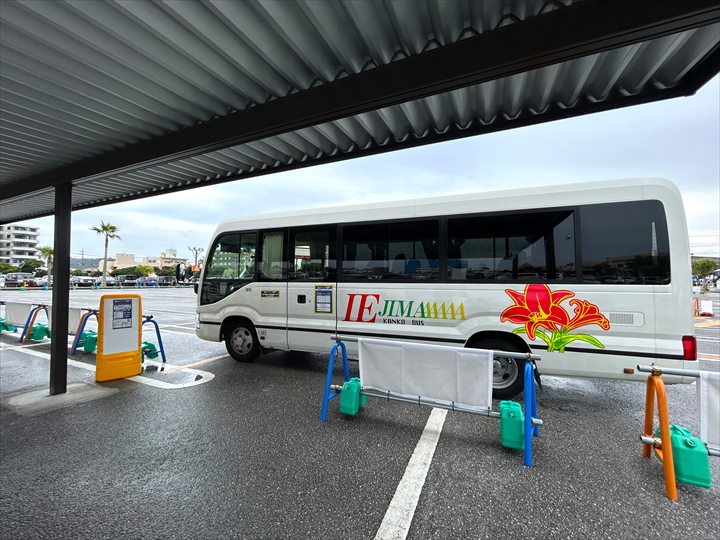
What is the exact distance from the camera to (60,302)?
4.72 metres

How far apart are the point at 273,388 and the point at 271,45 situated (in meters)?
4.20

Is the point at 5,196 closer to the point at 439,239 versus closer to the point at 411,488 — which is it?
the point at 439,239

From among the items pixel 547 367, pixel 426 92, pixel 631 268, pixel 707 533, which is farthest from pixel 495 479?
pixel 426 92

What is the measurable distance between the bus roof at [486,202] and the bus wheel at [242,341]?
1920 millimetres

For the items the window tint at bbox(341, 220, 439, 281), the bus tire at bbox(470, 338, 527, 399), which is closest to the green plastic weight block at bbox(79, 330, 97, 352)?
the window tint at bbox(341, 220, 439, 281)

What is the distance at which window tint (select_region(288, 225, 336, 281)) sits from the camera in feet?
17.8

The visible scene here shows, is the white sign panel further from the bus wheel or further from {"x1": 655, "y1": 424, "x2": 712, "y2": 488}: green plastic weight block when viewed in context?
{"x1": 655, "y1": 424, "x2": 712, "y2": 488}: green plastic weight block

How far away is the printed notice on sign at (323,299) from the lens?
5.37 meters

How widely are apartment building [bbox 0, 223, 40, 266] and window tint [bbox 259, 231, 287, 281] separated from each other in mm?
108787

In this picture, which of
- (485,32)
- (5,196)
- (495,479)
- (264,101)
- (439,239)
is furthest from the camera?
(5,196)

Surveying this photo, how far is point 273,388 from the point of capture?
4.77 metres

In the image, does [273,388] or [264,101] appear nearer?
[264,101]

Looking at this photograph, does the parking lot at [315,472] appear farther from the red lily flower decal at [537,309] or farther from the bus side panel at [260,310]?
the bus side panel at [260,310]

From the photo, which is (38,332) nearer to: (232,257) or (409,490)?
(232,257)
